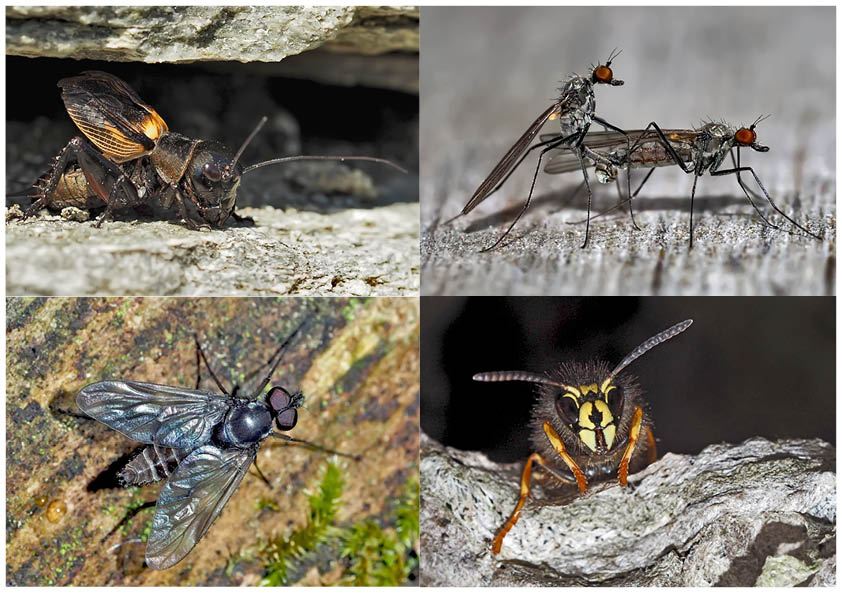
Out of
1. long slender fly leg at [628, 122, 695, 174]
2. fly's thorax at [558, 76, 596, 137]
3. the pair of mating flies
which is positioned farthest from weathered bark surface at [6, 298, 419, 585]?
long slender fly leg at [628, 122, 695, 174]

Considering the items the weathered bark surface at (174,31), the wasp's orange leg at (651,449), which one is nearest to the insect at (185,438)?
the weathered bark surface at (174,31)

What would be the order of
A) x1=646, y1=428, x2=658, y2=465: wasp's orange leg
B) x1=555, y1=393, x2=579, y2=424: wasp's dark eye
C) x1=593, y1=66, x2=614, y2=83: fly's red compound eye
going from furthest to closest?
x1=646, y1=428, x2=658, y2=465: wasp's orange leg
x1=555, y1=393, x2=579, y2=424: wasp's dark eye
x1=593, y1=66, x2=614, y2=83: fly's red compound eye

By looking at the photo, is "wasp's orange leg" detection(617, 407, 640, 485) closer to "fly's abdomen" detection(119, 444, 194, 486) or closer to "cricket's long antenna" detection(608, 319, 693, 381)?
"cricket's long antenna" detection(608, 319, 693, 381)

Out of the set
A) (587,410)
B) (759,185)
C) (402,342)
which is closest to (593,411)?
(587,410)

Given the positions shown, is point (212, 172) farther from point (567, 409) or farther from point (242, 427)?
point (567, 409)

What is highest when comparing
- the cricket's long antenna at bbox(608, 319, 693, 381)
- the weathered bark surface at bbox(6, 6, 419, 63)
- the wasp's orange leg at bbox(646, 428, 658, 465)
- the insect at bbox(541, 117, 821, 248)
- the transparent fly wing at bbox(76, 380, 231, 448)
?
the weathered bark surface at bbox(6, 6, 419, 63)

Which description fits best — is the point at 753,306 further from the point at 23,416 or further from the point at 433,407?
the point at 23,416
